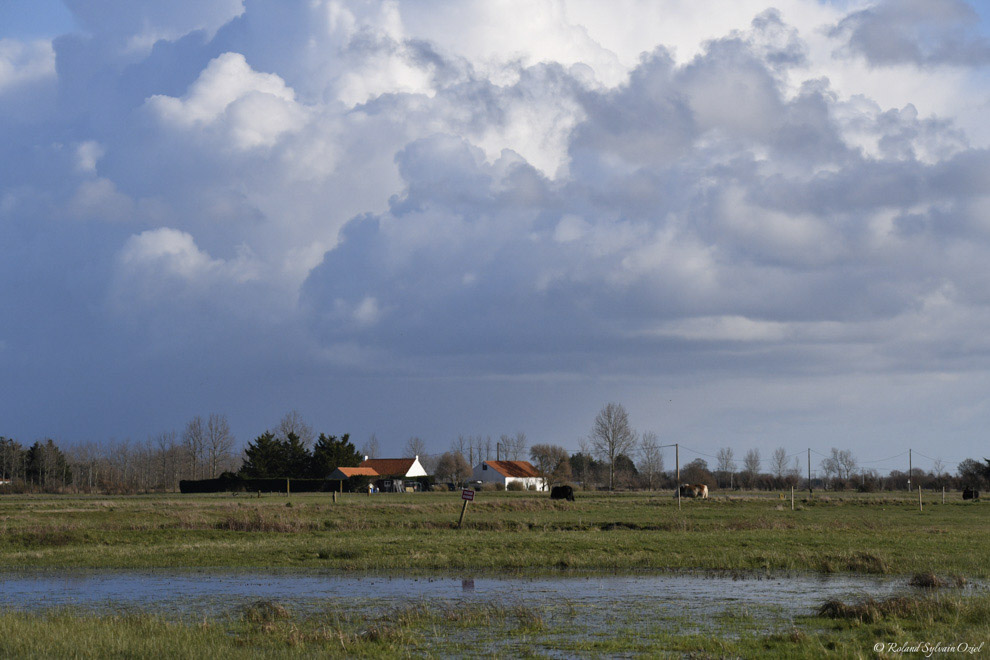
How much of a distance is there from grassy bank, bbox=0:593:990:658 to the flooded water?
5.89 feet

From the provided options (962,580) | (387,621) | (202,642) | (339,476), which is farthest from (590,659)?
(339,476)

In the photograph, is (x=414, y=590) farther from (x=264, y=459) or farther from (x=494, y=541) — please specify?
(x=264, y=459)

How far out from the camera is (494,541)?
37531 mm

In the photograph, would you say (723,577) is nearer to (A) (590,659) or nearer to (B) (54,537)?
(A) (590,659)

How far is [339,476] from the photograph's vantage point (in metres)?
127

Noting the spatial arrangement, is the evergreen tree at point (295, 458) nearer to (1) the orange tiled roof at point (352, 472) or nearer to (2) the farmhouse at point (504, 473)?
(1) the orange tiled roof at point (352, 472)

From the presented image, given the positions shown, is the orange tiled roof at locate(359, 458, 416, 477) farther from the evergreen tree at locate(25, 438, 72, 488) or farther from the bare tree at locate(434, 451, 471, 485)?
the evergreen tree at locate(25, 438, 72, 488)

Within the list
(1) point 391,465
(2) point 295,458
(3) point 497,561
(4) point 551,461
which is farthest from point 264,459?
(3) point 497,561

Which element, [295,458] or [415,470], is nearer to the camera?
[295,458]

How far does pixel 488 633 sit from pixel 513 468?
148289 millimetres

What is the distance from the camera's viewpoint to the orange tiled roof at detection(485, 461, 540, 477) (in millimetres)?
160375

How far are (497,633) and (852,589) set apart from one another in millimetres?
11892

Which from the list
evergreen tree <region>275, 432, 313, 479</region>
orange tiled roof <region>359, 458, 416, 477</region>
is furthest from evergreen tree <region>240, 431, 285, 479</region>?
orange tiled roof <region>359, 458, 416, 477</region>

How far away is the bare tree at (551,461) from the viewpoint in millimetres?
172000
